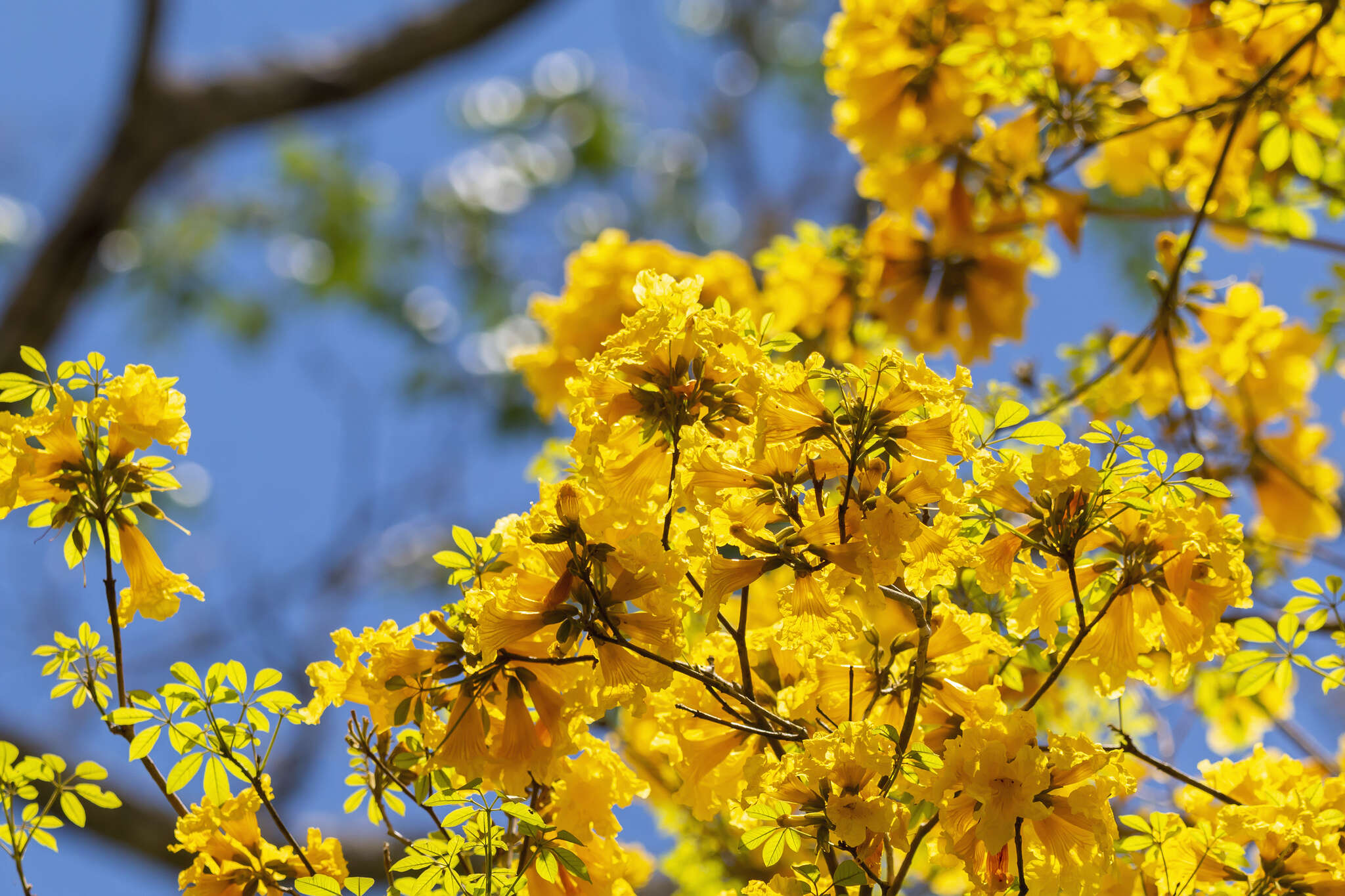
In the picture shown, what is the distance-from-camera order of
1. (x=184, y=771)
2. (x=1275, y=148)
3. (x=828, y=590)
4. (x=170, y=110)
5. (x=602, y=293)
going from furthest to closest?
1. (x=170, y=110)
2. (x=602, y=293)
3. (x=1275, y=148)
4. (x=184, y=771)
5. (x=828, y=590)

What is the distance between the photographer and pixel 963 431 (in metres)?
0.58

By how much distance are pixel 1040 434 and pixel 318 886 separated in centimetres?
49

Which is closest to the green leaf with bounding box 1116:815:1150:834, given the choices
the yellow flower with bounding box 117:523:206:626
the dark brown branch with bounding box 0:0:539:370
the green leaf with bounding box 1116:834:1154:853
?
the green leaf with bounding box 1116:834:1154:853

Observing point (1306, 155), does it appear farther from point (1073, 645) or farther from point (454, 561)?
point (454, 561)

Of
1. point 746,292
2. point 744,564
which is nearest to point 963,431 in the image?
point 744,564

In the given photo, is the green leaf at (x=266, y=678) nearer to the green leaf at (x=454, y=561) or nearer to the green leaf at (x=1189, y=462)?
the green leaf at (x=454, y=561)

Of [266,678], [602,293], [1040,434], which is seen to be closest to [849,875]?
[1040,434]

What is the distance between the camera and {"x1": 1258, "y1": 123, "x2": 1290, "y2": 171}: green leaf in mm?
1094

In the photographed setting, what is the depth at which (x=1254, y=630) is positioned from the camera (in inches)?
28.1

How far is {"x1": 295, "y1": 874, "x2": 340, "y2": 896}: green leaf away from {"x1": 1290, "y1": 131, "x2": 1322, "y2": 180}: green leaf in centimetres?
108

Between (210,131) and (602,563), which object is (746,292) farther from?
(210,131)

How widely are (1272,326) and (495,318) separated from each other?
480cm

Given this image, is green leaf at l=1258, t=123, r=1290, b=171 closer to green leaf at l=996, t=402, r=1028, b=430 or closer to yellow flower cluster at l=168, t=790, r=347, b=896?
green leaf at l=996, t=402, r=1028, b=430

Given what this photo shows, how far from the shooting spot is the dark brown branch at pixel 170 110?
269 cm
